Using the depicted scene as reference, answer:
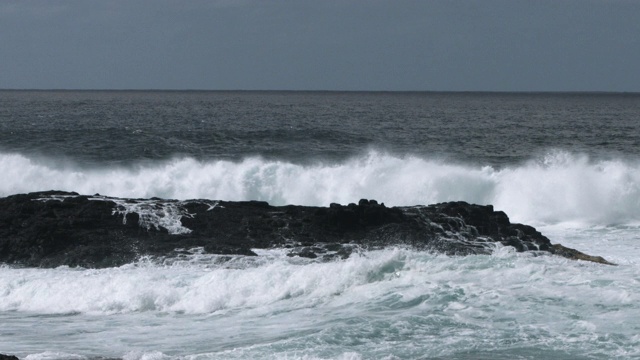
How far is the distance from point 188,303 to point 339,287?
2.65 meters

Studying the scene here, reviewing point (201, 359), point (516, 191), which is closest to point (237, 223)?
point (201, 359)

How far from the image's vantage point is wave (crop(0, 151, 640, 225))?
2569 centimetres

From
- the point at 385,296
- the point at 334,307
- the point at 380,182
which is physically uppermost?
the point at 380,182

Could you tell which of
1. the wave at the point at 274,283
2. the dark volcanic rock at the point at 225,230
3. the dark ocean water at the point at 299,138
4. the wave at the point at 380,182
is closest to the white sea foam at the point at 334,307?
the wave at the point at 274,283

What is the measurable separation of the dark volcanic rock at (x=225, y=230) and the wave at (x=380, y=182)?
24.4 ft

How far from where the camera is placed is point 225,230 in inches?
718

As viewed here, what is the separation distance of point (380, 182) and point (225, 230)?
37.6 feet

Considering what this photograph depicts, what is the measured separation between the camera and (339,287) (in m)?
15.0

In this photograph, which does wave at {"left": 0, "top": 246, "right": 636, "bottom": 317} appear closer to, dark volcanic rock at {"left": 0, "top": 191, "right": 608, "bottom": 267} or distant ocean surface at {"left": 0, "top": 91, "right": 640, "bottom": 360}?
distant ocean surface at {"left": 0, "top": 91, "right": 640, "bottom": 360}

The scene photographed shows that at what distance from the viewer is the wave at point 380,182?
25.7 m

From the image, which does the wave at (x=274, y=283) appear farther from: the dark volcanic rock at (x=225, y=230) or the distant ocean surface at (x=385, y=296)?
the dark volcanic rock at (x=225, y=230)

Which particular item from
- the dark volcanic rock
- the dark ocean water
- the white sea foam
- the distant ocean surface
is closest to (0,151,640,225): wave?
the distant ocean surface

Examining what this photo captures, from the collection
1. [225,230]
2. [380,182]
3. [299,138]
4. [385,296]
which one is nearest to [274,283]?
[385,296]

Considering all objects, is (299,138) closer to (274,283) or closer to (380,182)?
(380,182)
